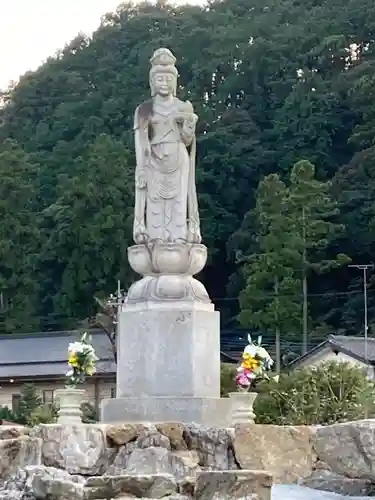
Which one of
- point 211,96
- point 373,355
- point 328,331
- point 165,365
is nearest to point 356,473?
point 165,365

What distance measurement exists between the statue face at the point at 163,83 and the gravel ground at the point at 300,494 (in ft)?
13.9

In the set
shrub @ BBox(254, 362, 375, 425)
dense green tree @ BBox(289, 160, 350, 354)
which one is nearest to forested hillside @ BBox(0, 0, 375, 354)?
dense green tree @ BBox(289, 160, 350, 354)

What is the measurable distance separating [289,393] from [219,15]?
130 ft

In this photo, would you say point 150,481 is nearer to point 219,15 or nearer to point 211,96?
point 211,96

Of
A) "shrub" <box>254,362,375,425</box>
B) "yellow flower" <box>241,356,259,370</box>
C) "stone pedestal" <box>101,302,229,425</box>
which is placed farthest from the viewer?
"shrub" <box>254,362,375,425</box>

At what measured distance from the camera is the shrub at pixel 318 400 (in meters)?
12.7

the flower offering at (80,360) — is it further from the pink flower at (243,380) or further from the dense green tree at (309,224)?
the dense green tree at (309,224)

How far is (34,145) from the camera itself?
5212 cm

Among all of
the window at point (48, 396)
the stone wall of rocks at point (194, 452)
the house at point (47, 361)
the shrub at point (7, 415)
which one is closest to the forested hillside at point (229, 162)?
the house at point (47, 361)

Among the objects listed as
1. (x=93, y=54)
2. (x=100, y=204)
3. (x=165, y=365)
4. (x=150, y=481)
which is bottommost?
(x=150, y=481)

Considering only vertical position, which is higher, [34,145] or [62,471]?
[34,145]

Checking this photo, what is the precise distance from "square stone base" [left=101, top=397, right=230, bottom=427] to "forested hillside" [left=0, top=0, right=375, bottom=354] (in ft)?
89.6

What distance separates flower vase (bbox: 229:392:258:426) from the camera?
999 centimetres

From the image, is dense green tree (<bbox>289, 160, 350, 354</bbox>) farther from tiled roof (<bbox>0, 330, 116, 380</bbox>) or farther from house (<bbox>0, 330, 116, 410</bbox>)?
tiled roof (<bbox>0, 330, 116, 380</bbox>)
